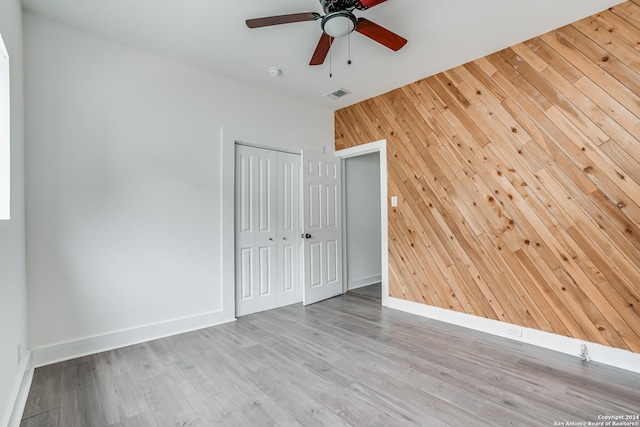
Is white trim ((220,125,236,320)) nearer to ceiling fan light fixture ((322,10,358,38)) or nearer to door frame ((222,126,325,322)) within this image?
door frame ((222,126,325,322))

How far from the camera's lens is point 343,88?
3846 millimetres

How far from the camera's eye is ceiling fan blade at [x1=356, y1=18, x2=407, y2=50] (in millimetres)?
2080

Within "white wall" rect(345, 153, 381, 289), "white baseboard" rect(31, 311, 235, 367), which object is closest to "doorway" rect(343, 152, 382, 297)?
"white wall" rect(345, 153, 381, 289)

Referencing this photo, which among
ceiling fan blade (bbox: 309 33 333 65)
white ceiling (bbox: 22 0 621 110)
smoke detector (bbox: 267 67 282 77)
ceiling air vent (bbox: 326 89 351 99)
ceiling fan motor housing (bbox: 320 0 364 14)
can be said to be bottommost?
ceiling fan blade (bbox: 309 33 333 65)

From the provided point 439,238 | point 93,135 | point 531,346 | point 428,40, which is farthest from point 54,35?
point 531,346

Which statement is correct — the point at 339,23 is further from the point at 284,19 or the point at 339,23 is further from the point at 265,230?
the point at 265,230

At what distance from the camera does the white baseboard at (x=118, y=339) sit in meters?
2.42

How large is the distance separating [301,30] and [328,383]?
2860mm

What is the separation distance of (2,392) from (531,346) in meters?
3.74

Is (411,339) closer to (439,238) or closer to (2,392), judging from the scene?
(439,238)

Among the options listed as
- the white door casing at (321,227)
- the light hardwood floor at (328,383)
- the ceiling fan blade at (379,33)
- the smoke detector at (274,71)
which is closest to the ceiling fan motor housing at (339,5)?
the ceiling fan blade at (379,33)

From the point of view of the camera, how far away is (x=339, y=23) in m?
1.98

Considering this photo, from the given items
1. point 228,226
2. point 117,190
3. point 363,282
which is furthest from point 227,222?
point 363,282

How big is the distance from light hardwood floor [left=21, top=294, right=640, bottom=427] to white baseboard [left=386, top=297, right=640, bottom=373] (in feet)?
0.29
